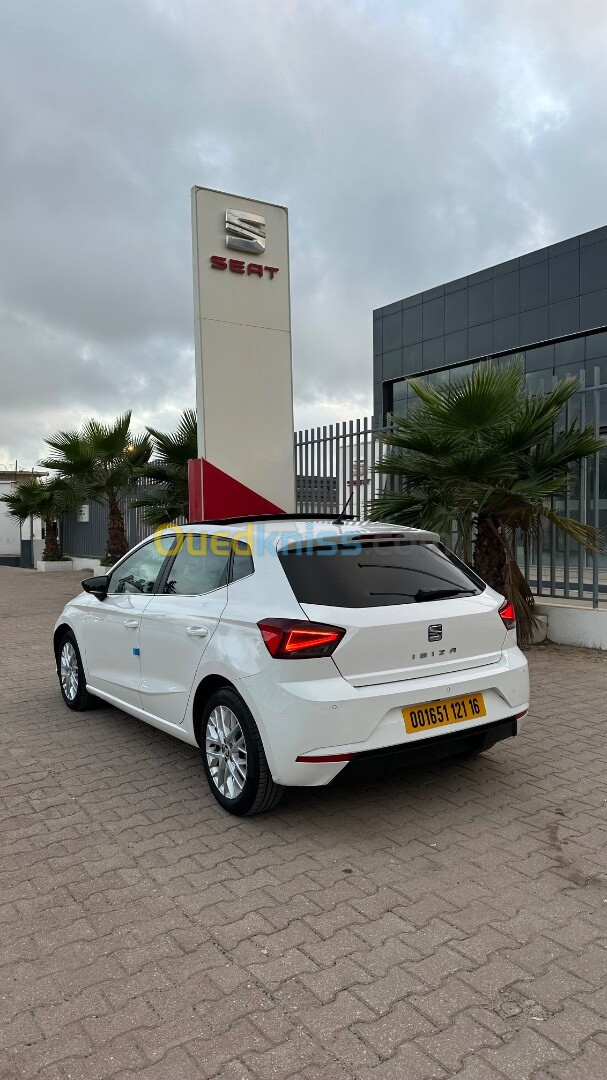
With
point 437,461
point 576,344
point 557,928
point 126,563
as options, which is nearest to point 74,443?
point 437,461

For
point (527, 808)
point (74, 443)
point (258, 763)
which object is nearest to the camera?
point (258, 763)

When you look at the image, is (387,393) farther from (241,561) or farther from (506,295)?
(241,561)

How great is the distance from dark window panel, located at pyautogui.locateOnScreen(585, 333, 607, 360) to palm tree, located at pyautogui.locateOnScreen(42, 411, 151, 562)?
16.6 metres

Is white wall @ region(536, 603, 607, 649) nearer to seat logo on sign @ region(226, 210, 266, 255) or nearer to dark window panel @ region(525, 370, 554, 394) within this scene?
dark window panel @ region(525, 370, 554, 394)

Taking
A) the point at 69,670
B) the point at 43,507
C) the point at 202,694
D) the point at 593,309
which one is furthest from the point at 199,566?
the point at 593,309

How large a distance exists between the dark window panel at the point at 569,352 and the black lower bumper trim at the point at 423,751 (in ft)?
81.9

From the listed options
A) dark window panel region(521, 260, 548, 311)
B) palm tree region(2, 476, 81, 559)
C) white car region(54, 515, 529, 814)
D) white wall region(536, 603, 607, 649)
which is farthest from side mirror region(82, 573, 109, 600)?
dark window panel region(521, 260, 548, 311)

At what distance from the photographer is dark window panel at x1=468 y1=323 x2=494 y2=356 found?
95.9ft

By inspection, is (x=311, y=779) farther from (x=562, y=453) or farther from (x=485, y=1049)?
(x=562, y=453)

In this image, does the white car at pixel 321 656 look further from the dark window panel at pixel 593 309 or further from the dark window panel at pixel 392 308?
the dark window panel at pixel 392 308

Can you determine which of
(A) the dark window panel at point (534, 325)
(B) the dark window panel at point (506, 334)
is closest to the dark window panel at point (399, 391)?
(B) the dark window panel at point (506, 334)

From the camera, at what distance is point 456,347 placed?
100 feet

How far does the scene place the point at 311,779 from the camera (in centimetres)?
342

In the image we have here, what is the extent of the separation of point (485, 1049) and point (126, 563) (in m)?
3.98
